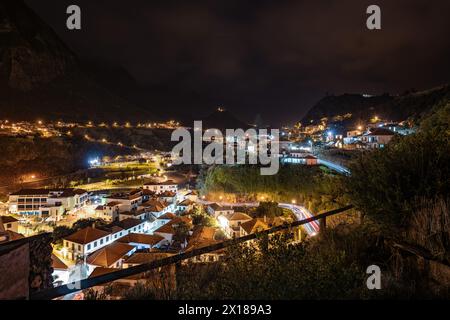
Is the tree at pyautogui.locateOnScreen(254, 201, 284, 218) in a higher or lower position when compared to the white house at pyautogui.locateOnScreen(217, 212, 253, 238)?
higher

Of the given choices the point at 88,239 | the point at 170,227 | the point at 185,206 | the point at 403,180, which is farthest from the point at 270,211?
the point at 403,180

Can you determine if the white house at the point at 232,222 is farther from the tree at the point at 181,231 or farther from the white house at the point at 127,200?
the white house at the point at 127,200

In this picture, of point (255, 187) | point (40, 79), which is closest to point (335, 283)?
point (255, 187)

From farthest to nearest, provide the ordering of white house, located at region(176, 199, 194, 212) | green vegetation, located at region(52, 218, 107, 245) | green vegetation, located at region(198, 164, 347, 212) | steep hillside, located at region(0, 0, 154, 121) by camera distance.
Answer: steep hillside, located at region(0, 0, 154, 121), white house, located at region(176, 199, 194, 212), green vegetation, located at region(198, 164, 347, 212), green vegetation, located at region(52, 218, 107, 245)

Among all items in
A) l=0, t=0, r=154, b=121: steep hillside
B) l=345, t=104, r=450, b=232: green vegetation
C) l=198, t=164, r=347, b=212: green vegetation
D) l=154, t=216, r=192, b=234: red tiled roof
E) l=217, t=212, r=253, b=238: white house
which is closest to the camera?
l=345, t=104, r=450, b=232: green vegetation

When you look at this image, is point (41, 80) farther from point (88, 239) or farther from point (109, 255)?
point (109, 255)

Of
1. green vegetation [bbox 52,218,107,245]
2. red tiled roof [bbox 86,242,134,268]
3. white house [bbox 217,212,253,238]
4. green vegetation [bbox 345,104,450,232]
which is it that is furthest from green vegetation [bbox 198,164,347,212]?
green vegetation [bbox 345,104,450,232]

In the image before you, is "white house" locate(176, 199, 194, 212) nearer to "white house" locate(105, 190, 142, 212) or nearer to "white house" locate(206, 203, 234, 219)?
"white house" locate(206, 203, 234, 219)

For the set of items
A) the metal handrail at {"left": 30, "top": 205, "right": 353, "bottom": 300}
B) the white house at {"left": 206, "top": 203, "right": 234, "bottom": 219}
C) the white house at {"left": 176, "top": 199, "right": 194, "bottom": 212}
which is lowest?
the white house at {"left": 176, "top": 199, "right": 194, "bottom": 212}

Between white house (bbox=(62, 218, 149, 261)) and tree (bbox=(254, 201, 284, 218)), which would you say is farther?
tree (bbox=(254, 201, 284, 218))

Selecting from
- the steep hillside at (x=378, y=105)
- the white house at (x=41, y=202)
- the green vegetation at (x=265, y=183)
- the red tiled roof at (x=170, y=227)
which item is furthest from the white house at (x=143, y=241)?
the steep hillside at (x=378, y=105)
